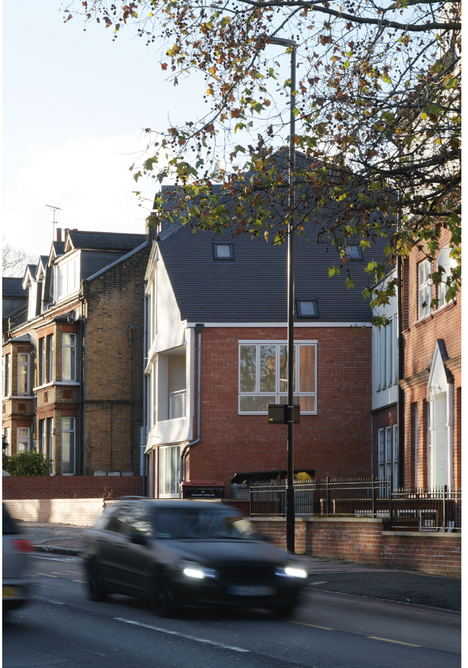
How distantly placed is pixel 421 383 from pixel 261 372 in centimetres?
868

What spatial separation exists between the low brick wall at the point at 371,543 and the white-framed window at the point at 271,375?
7773mm

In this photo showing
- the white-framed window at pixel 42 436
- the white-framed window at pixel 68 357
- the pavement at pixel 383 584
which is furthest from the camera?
the white-framed window at pixel 42 436

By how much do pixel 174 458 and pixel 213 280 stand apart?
6235mm

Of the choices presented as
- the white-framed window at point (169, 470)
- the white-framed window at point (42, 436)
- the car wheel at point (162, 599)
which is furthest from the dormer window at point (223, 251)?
the car wheel at point (162, 599)

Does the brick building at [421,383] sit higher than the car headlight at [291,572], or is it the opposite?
the brick building at [421,383]

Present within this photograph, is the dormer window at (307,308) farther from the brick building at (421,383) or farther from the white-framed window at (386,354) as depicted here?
the brick building at (421,383)

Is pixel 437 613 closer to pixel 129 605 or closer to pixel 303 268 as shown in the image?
pixel 129 605

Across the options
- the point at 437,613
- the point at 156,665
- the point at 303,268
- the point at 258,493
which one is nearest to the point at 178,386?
the point at 303,268

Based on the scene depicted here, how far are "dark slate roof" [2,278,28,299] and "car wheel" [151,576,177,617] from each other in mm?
45863

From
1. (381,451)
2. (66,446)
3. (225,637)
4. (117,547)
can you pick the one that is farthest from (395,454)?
(225,637)

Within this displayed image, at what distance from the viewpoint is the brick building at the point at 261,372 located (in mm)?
31797

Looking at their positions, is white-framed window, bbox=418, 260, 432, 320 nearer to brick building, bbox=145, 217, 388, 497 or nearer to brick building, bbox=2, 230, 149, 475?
brick building, bbox=145, 217, 388, 497

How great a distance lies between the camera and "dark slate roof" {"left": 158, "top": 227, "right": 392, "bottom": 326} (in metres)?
32.7

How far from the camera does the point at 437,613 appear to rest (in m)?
13.9
